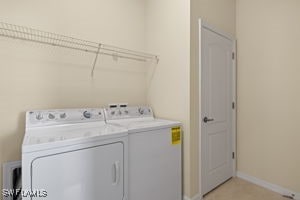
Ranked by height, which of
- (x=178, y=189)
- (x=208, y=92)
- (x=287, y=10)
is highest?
(x=287, y=10)

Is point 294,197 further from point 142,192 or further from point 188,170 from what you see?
point 142,192

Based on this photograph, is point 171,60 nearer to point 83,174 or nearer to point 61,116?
point 61,116

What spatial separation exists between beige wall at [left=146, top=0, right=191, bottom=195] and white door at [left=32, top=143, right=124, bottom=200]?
89 cm

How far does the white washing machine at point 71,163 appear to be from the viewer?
1.07m

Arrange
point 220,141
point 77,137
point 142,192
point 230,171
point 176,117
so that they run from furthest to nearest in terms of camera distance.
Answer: point 230,171, point 220,141, point 176,117, point 142,192, point 77,137

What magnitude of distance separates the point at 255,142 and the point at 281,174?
1.49ft

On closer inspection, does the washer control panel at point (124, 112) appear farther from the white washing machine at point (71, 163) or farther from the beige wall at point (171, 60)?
the white washing machine at point (71, 163)

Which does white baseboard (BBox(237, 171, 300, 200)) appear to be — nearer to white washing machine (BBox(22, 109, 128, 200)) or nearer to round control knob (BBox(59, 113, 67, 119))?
white washing machine (BBox(22, 109, 128, 200))

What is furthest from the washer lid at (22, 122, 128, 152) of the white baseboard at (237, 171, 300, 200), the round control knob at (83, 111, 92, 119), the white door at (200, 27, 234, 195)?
the white baseboard at (237, 171, 300, 200)

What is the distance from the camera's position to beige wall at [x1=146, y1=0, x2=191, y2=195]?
6.43 ft

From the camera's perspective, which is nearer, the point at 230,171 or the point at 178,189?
the point at 178,189

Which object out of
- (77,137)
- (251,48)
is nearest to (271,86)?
(251,48)

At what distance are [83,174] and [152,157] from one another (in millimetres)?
656

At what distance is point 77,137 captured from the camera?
123 cm
